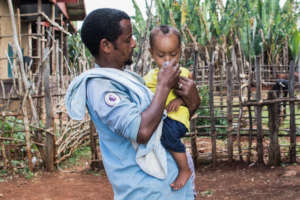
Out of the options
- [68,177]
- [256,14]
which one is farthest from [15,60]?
[256,14]

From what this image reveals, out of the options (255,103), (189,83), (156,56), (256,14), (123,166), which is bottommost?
(255,103)

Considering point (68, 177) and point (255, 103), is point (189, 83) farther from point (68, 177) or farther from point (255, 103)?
point (68, 177)

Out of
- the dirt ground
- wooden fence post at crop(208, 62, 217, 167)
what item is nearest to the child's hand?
the dirt ground

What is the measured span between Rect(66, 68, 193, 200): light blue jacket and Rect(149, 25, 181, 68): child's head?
0.33 metres

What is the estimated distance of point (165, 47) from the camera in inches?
66.1

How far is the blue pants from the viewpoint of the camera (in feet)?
4.74

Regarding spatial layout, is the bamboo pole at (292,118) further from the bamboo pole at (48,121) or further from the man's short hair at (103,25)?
the man's short hair at (103,25)

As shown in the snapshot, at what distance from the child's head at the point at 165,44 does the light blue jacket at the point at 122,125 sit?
0.33 metres

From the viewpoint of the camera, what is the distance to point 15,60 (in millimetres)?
5145

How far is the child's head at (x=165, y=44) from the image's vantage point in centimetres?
168

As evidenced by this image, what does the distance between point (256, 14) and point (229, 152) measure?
838cm

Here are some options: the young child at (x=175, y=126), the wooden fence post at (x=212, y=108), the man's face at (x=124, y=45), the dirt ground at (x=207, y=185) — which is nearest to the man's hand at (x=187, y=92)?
the young child at (x=175, y=126)

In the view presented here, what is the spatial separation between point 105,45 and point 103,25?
0.25 feet

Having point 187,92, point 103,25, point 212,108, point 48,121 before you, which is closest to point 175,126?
point 187,92
